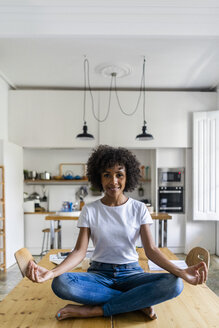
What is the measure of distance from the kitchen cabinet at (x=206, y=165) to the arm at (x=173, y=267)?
3345 millimetres

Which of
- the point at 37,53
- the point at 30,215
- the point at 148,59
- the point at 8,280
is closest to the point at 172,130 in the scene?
the point at 148,59

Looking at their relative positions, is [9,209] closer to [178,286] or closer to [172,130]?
[172,130]

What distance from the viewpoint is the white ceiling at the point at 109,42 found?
101 inches

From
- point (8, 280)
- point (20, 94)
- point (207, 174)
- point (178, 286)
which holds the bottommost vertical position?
point (8, 280)

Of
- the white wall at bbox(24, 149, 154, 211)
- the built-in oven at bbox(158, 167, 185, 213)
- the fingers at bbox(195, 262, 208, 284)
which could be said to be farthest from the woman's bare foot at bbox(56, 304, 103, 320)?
the white wall at bbox(24, 149, 154, 211)

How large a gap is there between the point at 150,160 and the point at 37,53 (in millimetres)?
2838

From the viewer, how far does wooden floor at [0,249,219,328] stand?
4.62ft

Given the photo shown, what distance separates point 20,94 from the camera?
4.78 m

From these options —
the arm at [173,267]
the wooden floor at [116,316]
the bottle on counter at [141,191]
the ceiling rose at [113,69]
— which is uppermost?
the ceiling rose at [113,69]

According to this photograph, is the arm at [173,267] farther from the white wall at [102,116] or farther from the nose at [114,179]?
the white wall at [102,116]

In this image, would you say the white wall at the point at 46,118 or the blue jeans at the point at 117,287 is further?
the white wall at the point at 46,118

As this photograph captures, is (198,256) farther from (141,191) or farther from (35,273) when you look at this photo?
(141,191)

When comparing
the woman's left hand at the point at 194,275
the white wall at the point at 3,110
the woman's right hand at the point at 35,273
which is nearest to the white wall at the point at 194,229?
the white wall at the point at 3,110

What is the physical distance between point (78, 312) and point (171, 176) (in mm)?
3710
